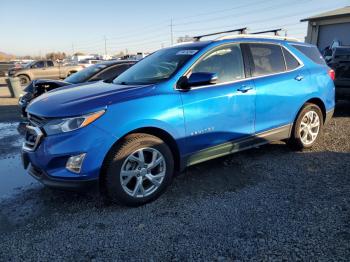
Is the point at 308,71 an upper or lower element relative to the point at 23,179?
upper

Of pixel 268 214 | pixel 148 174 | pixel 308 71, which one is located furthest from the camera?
pixel 308 71

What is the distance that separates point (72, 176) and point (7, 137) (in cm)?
423

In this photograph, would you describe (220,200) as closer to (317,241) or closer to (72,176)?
(317,241)

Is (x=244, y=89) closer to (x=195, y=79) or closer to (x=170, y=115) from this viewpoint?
(x=195, y=79)

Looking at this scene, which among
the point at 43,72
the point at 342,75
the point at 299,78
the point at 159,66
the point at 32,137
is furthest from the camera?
the point at 43,72

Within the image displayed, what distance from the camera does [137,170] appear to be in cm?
346

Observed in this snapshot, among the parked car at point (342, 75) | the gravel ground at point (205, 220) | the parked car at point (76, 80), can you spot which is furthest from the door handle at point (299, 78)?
the parked car at point (76, 80)

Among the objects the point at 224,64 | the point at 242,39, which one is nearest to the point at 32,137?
the point at 224,64

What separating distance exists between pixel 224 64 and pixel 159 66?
0.87 m

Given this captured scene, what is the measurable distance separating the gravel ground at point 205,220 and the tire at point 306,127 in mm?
618

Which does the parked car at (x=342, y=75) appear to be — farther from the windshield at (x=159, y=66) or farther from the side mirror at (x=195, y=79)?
the side mirror at (x=195, y=79)

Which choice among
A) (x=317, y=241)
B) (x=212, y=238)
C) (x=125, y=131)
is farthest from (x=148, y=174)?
(x=317, y=241)

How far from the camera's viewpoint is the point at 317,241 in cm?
277

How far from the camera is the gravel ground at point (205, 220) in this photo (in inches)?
106
